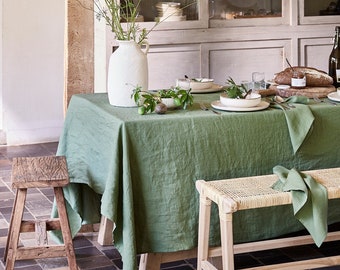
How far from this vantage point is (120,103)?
350 centimetres

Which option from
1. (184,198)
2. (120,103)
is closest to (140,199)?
(184,198)

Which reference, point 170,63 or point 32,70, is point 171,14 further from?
point 32,70

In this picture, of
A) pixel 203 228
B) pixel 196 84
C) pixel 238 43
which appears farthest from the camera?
pixel 238 43

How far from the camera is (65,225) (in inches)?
136

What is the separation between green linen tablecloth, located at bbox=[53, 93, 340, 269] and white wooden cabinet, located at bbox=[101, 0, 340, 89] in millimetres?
2299

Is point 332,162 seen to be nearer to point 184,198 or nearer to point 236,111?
point 236,111

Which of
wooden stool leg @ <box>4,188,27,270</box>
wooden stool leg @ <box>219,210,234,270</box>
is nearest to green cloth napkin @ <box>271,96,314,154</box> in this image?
wooden stool leg @ <box>219,210,234,270</box>

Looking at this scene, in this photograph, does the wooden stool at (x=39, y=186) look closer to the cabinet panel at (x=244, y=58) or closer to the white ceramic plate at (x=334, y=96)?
the white ceramic plate at (x=334, y=96)

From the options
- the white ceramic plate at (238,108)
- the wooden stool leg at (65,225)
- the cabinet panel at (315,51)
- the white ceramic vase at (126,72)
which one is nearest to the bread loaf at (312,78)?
the white ceramic plate at (238,108)

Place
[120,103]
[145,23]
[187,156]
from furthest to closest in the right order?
[145,23], [120,103], [187,156]

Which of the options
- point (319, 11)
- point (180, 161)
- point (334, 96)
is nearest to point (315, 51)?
point (319, 11)

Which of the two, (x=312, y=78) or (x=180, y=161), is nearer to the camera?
(x=180, y=161)

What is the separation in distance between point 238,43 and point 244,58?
0.45 feet

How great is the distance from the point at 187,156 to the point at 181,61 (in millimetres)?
2730
